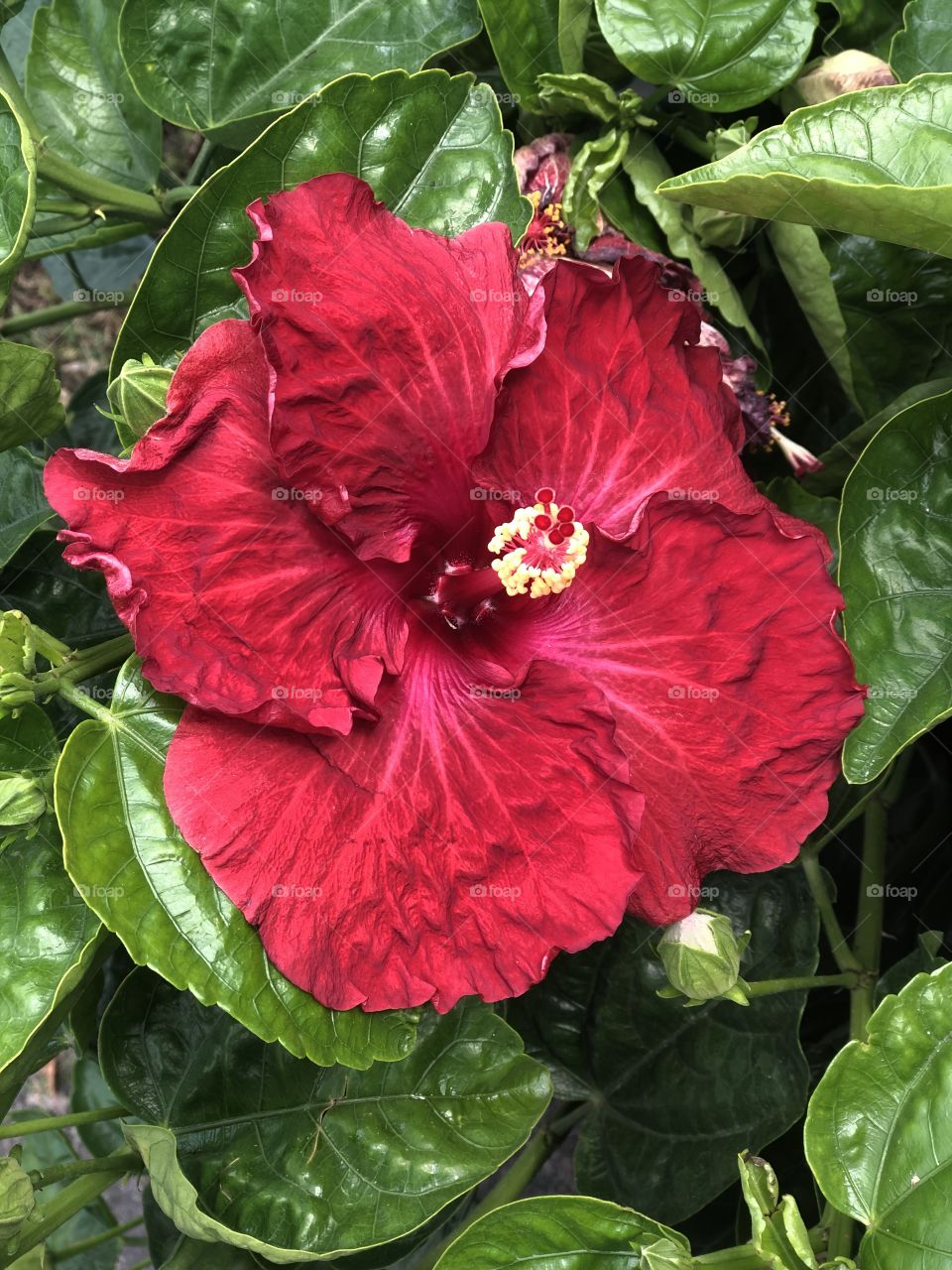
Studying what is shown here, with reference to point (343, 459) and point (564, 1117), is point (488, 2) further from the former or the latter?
point (564, 1117)

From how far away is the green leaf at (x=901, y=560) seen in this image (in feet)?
4.52

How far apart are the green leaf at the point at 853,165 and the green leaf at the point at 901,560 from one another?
12.5 inches

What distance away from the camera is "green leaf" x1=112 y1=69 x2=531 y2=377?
1368 millimetres

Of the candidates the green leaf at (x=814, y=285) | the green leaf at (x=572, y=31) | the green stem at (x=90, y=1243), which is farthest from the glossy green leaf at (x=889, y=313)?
the green stem at (x=90, y=1243)

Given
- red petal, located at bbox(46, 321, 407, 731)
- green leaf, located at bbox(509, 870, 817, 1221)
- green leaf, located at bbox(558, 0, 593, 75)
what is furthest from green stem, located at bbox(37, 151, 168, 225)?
green leaf, located at bbox(509, 870, 817, 1221)

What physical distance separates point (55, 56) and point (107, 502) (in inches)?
46.0

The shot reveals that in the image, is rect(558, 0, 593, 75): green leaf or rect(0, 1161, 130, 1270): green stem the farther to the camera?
rect(558, 0, 593, 75): green leaf

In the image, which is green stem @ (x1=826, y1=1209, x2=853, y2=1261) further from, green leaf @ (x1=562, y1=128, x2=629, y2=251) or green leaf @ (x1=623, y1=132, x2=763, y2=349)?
green leaf @ (x1=562, y1=128, x2=629, y2=251)

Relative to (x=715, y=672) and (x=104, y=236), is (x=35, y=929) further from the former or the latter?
(x=104, y=236)

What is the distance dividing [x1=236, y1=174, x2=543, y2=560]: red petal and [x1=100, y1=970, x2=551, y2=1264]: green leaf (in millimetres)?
651

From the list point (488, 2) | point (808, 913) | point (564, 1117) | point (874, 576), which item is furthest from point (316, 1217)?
point (488, 2)

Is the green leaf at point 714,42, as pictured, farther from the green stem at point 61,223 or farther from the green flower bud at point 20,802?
the green flower bud at point 20,802

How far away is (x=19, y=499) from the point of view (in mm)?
1594

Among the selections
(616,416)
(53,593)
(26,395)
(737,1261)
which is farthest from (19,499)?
(737,1261)
